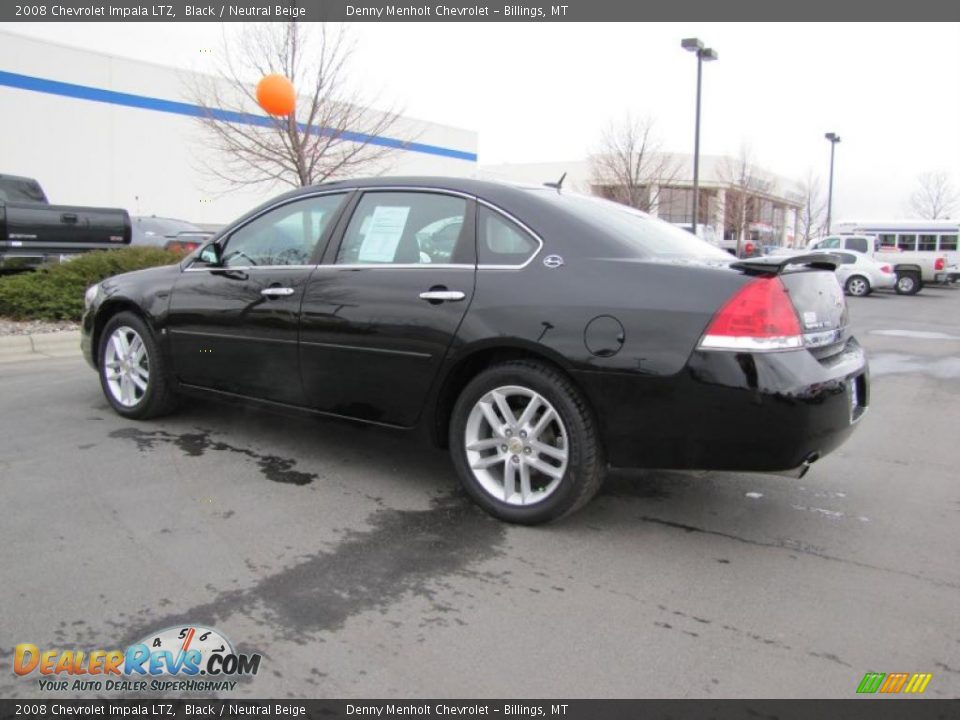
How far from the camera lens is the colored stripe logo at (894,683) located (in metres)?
2.39

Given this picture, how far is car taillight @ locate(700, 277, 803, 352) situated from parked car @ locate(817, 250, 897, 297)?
74.2ft

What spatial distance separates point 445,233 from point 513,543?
1.56 m

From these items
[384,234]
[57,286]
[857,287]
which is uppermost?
[384,234]

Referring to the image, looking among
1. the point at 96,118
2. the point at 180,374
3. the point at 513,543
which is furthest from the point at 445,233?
the point at 96,118

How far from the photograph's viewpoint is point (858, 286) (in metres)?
24.1

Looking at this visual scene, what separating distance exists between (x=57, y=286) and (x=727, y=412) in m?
8.33

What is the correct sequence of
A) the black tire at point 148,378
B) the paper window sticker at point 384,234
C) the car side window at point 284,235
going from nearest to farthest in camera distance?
the paper window sticker at point 384,234, the car side window at point 284,235, the black tire at point 148,378

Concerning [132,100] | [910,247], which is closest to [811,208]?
[910,247]

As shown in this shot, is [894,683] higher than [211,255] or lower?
lower

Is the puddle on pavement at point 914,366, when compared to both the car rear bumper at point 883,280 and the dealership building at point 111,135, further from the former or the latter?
the dealership building at point 111,135

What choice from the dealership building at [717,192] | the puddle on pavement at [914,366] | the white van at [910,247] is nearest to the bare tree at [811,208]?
the dealership building at [717,192]

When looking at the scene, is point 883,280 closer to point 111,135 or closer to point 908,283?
point 908,283
